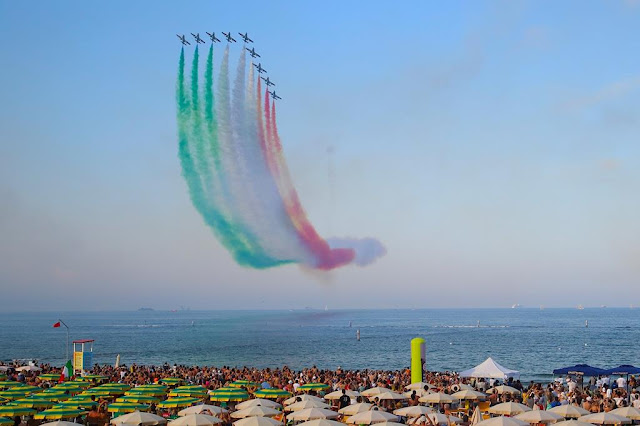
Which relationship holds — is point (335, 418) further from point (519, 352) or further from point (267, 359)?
point (519, 352)

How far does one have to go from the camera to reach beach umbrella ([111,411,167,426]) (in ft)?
77.0

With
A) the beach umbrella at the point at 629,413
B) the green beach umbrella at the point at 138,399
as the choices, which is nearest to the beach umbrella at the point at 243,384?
the green beach umbrella at the point at 138,399

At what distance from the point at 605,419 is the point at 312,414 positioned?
987cm

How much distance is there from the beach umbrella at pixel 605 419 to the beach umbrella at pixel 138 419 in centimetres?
1451

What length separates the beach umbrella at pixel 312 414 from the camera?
24.5 m

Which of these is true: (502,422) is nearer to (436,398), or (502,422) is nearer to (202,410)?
(436,398)

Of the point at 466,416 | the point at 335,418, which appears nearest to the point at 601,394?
the point at 466,416

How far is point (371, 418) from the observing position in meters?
23.5

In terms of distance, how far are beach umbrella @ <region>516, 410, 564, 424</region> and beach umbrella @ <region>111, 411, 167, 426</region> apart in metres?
12.3

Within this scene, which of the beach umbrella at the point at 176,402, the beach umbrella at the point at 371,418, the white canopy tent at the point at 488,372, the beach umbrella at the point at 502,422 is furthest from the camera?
the white canopy tent at the point at 488,372

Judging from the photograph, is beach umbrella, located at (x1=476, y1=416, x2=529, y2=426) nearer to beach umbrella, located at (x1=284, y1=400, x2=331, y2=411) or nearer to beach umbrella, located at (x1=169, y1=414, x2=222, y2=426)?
beach umbrella, located at (x1=284, y1=400, x2=331, y2=411)

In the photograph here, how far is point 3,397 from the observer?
28.2 meters

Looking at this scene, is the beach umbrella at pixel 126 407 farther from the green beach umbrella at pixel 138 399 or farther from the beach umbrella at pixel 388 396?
the beach umbrella at pixel 388 396

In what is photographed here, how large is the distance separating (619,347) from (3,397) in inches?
3726
